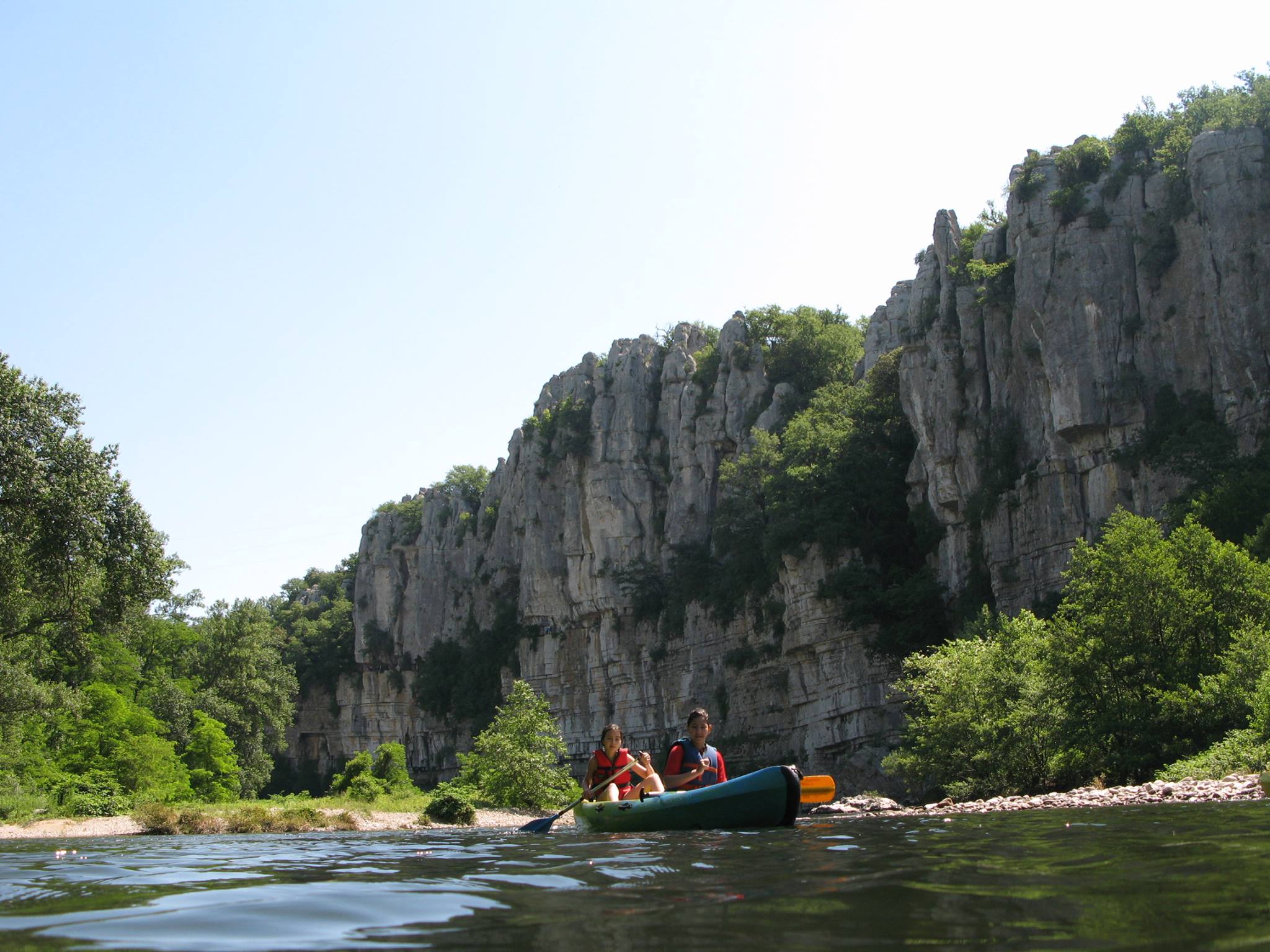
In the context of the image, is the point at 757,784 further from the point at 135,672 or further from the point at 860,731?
the point at 135,672

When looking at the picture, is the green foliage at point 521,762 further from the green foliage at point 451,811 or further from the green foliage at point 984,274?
the green foliage at point 984,274

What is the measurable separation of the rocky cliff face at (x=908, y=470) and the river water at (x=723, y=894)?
32.6 m

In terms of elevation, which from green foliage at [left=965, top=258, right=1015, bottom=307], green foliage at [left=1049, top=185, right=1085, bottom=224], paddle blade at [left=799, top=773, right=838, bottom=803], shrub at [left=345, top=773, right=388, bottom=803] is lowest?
shrub at [left=345, top=773, right=388, bottom=803]

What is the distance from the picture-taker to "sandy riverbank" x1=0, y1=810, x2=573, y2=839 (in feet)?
93.5

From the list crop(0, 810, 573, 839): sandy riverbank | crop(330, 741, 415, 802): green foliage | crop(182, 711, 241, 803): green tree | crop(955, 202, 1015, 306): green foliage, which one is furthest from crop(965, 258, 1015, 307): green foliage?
crop(182, 711, 241, 803): green tree

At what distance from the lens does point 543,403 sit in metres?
84.4

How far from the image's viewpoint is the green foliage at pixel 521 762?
39094 mm

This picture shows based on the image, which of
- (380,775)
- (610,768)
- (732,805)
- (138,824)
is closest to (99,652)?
(380,775)

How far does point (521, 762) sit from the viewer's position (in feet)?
130

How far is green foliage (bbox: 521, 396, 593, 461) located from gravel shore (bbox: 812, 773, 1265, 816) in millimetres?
52053

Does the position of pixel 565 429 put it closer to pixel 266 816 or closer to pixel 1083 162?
pixel 1083 162

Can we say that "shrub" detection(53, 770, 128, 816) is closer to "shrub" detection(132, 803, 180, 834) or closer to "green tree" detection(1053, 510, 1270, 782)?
"shrub" detection(132, 803, 180, 834)

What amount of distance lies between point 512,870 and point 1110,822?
652cm

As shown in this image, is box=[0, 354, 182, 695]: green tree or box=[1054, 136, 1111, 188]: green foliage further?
box=[1054, 136, 1111, 188]: green foliage
